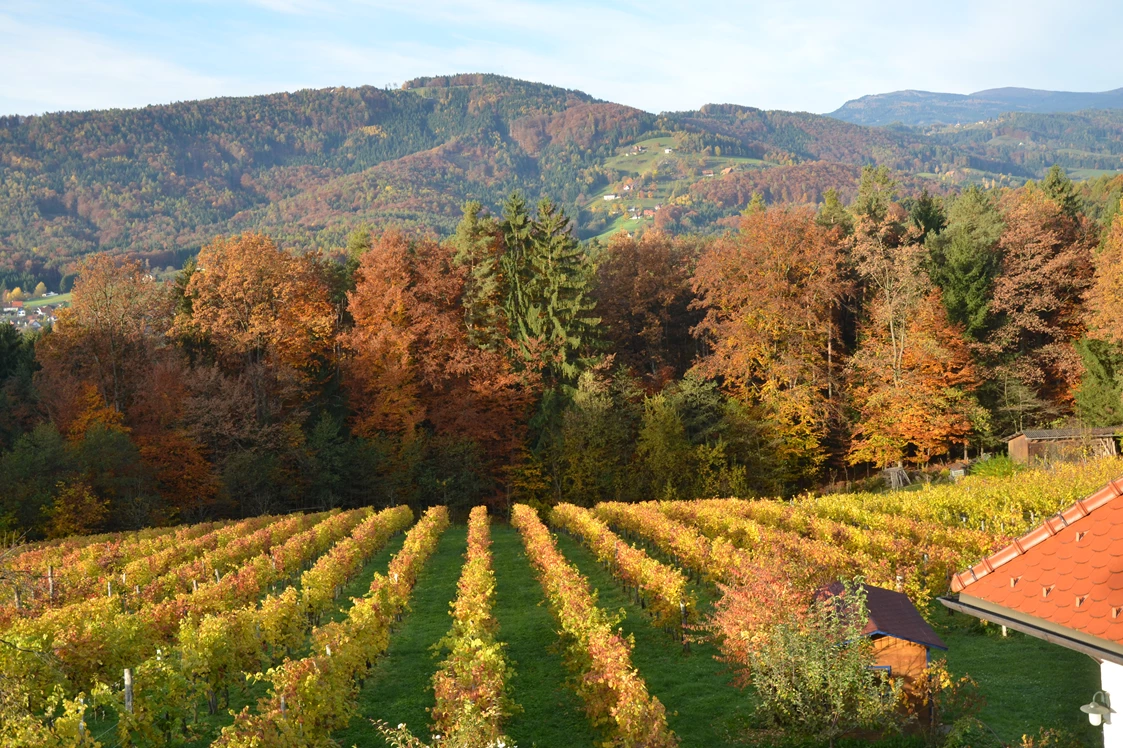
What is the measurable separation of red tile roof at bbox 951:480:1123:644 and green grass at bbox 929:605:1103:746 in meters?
6.04

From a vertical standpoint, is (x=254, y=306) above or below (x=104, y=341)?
above

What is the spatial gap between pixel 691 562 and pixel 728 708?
28.0 ft

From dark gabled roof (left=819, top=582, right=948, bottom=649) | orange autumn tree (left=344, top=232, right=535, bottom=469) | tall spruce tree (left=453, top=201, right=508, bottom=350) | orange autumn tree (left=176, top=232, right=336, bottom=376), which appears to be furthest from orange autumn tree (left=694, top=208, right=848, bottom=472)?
dark gabled roof (left=819, top=582, right=948, bottom=649)

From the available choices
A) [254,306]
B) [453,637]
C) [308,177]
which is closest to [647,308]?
[254,306]

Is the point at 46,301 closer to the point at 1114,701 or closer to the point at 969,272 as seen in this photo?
the point at 969,272

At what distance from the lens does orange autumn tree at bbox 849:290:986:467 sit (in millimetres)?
39188

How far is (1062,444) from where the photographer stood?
121ft

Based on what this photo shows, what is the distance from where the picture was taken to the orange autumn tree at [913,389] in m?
39.2

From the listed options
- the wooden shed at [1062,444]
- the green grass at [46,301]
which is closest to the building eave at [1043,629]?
the wooden shed at [1062,444]

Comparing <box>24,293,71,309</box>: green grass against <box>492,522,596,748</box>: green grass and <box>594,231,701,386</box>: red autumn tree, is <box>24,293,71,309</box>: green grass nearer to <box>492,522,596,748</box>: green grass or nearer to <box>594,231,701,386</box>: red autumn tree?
<box>594,231,701,386</box>: red autumn tree

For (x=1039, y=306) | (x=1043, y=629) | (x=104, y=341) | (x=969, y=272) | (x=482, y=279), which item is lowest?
(x=1043, y=629)

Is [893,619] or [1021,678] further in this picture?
[1021,678]

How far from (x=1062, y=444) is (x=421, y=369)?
97.5ft

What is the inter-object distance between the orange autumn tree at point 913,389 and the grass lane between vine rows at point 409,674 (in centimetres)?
2498
